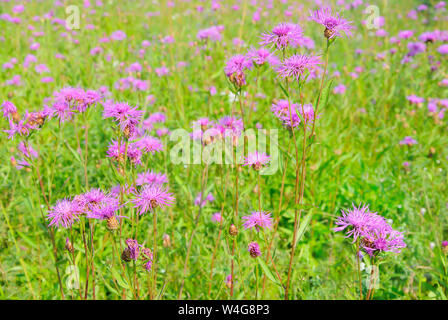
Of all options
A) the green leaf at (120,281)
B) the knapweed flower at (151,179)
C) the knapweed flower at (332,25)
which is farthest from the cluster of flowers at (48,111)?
the knapweed flower at (332,25)

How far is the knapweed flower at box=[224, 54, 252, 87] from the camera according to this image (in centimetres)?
124

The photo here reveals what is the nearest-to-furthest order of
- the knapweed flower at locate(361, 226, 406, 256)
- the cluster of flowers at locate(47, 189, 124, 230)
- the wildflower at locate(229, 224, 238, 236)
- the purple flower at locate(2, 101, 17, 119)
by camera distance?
the knapweed flower at locate(361, 226, 406, 256) < the cluster of flowers at locate(47, 189, 124, 230) < the wildflower at locate(229, 224, 238, 236) < the purple flower at locate(2, 101, 17, 119)

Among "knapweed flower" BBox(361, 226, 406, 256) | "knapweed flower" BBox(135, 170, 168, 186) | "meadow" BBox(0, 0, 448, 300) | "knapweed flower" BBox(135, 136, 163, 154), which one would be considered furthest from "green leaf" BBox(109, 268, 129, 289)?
"knapweed flower" BBox(361, 226, 406, 256)

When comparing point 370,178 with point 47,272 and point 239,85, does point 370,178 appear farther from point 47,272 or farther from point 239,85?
point 47,272

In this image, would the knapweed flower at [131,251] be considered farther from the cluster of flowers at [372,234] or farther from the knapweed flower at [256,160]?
the cluster of flowers at [372,234]

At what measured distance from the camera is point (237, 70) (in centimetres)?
124

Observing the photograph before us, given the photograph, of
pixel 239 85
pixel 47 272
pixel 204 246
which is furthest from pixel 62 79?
pixel 239 85

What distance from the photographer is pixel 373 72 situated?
3705 millimetres

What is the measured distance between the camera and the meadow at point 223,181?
3.71 ft

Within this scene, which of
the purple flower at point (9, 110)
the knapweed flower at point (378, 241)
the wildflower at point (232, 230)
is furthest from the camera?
the purple flower at point (9, 110)

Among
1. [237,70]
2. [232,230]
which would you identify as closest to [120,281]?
[232,230]

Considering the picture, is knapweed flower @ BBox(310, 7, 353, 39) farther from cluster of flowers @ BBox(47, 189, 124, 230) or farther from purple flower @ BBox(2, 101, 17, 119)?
purple flower @ BBox(2, 101, 17, 119)
